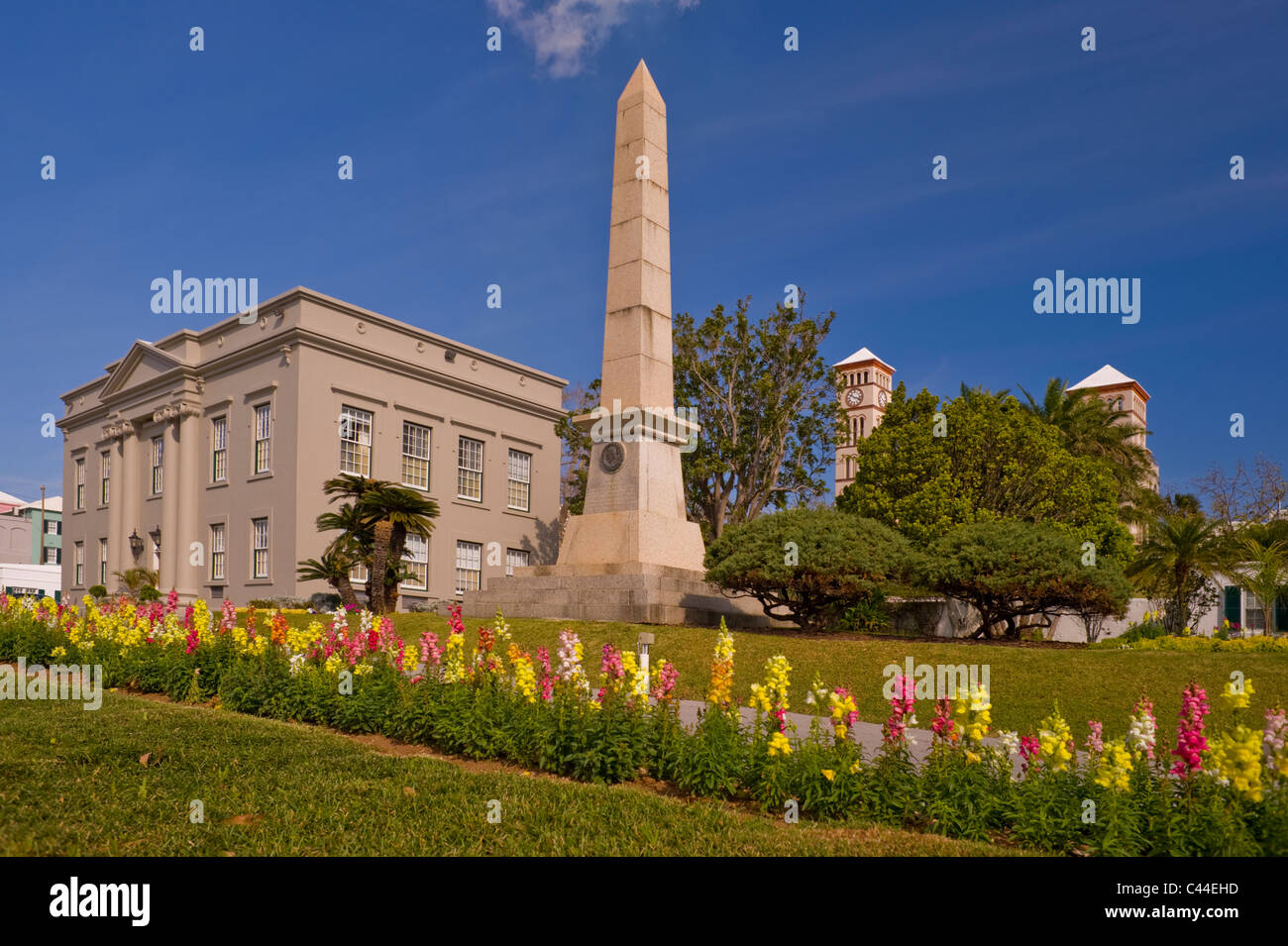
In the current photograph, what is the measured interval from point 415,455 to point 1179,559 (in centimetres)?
2569

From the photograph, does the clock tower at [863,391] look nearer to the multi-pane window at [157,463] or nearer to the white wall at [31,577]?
the white wall at [31,577]

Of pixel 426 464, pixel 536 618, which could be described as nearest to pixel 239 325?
pixel 426 464

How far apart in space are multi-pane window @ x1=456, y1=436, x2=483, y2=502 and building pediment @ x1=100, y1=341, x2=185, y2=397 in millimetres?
10912

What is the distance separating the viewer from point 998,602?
60.3 feet

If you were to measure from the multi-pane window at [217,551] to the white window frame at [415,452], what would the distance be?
6.86m

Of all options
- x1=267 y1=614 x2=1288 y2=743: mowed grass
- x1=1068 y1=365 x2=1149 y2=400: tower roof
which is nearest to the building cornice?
x1=267 y1=614 x2=1288 y2=743: mowed grass


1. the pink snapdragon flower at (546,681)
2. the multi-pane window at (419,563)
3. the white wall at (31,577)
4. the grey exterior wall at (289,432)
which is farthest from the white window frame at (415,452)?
the white wall at (31,577)

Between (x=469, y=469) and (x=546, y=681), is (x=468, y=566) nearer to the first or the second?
(x=469, y=469)

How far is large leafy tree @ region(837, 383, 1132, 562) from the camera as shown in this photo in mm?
30188

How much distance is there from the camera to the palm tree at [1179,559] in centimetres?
2748

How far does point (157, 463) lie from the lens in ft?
133

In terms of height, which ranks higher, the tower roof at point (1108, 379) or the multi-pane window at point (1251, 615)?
the tower roof at point (1108, 379)

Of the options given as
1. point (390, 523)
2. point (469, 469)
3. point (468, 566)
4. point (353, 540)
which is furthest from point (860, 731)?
point (469, 469)
